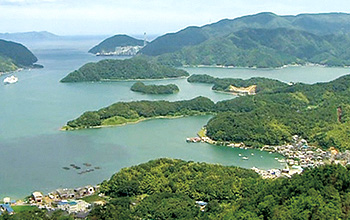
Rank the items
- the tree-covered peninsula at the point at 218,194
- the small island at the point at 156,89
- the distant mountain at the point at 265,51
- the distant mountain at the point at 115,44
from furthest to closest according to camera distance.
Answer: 1. the distant mountain at the point at 115,44
2. the distant mountain at the point at 265,51
3. the small island at the point at 156,89
4. the tree-covered peninsula at the point at 218,194

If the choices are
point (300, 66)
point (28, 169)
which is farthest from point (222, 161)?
point (300, 66)

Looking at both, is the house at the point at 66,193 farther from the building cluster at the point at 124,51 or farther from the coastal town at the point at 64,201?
the building cluster at the point at 124,51

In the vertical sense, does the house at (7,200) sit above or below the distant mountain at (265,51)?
below

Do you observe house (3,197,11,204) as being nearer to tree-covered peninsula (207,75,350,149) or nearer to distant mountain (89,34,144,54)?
tree-covered peninsula (207,75,350,149)

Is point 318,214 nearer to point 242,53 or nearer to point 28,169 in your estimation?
point 28,169

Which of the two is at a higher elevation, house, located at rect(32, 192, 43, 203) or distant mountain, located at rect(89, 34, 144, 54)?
distant mountain, located at rect(89, 34, 144, 54)

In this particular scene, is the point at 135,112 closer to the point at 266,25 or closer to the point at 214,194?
the point at 214,194

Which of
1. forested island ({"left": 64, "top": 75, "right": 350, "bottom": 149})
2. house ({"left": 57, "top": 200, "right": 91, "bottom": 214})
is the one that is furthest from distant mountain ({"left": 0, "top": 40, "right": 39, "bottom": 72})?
house ({"left": 57, "top": 200, "right": 91, "bottom": 214})

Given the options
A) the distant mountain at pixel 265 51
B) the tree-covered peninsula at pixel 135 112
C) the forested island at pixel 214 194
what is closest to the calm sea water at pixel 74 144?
the tree-covered peninsula at pixel 135 112
